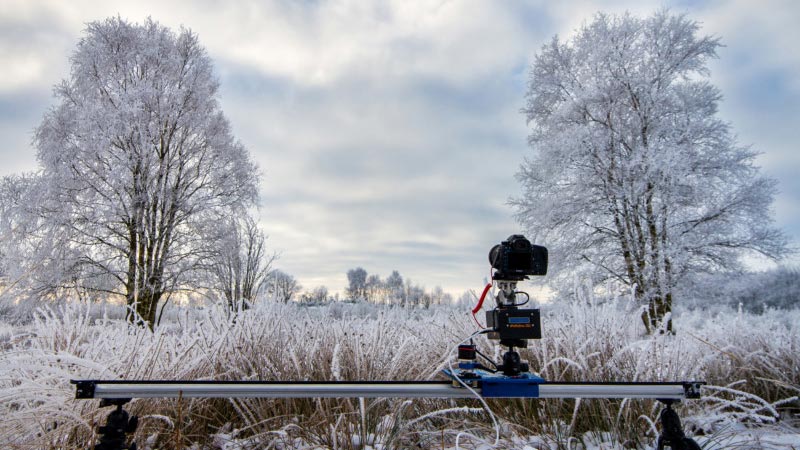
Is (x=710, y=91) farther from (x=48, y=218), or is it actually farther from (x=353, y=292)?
(x=353, y=292)

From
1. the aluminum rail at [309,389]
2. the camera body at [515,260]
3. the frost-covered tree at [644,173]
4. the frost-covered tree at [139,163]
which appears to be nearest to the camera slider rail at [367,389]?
the aluminum rail at [309,389]

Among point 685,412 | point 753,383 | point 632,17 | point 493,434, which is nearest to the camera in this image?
point 493,434

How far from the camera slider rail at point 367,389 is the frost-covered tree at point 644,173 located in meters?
10.3

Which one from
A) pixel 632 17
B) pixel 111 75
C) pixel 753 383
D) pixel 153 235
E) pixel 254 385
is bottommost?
pixel 753 383

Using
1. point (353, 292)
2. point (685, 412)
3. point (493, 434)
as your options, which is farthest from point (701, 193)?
point (353, 292)

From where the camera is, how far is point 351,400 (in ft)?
8.18

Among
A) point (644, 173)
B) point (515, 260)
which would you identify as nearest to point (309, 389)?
point (515, 260)

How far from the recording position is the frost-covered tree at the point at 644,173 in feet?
38.5

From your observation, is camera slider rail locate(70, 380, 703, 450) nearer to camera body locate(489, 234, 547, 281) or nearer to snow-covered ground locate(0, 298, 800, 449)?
snow-covered ground locate(0, 298, 800, 449)

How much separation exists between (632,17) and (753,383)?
13.3m

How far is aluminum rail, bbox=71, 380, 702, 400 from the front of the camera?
1.65 meters

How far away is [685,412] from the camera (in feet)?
9.05

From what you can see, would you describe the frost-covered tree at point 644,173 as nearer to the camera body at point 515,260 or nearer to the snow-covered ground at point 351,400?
the snow-covered ground at point 351,400

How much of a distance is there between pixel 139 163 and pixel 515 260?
13968mm
